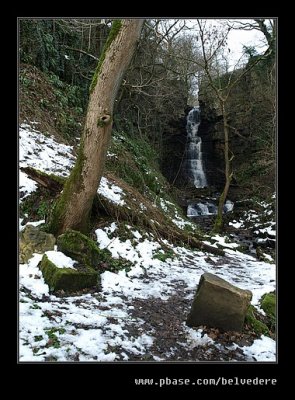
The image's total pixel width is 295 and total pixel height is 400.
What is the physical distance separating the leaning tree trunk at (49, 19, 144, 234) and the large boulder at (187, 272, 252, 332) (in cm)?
264

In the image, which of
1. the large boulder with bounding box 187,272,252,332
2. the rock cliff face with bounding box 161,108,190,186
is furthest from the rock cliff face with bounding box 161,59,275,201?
the large boulder with bounding box 187,272,252,332

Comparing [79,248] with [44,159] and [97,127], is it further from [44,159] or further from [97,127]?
[44,159]

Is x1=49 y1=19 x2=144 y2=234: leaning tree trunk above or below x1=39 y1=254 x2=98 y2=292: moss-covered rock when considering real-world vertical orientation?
above

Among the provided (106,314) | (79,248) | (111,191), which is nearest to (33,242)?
(79,248)

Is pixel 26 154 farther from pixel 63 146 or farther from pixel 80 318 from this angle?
pixel 80 318

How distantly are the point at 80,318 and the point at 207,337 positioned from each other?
5.03 ft

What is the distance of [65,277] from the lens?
417 centimetres

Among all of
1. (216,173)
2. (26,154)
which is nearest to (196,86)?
(216,173)

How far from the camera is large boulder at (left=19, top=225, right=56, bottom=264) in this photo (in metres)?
4.64

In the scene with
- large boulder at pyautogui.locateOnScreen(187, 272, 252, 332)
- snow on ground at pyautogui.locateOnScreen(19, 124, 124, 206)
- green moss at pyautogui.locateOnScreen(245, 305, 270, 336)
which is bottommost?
green moss at pyautogui.locateOnScreen(245, 305, 270, 336)

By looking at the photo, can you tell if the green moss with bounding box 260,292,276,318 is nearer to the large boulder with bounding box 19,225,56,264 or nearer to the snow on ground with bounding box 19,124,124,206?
the large boulder with bounding box 19,225,56,264

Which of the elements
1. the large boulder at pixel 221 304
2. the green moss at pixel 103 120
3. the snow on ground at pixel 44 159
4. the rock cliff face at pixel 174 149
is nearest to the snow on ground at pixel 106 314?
the large boulder at pixel 221 304

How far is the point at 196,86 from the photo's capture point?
23641 mm

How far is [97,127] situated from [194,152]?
17.6 metres
